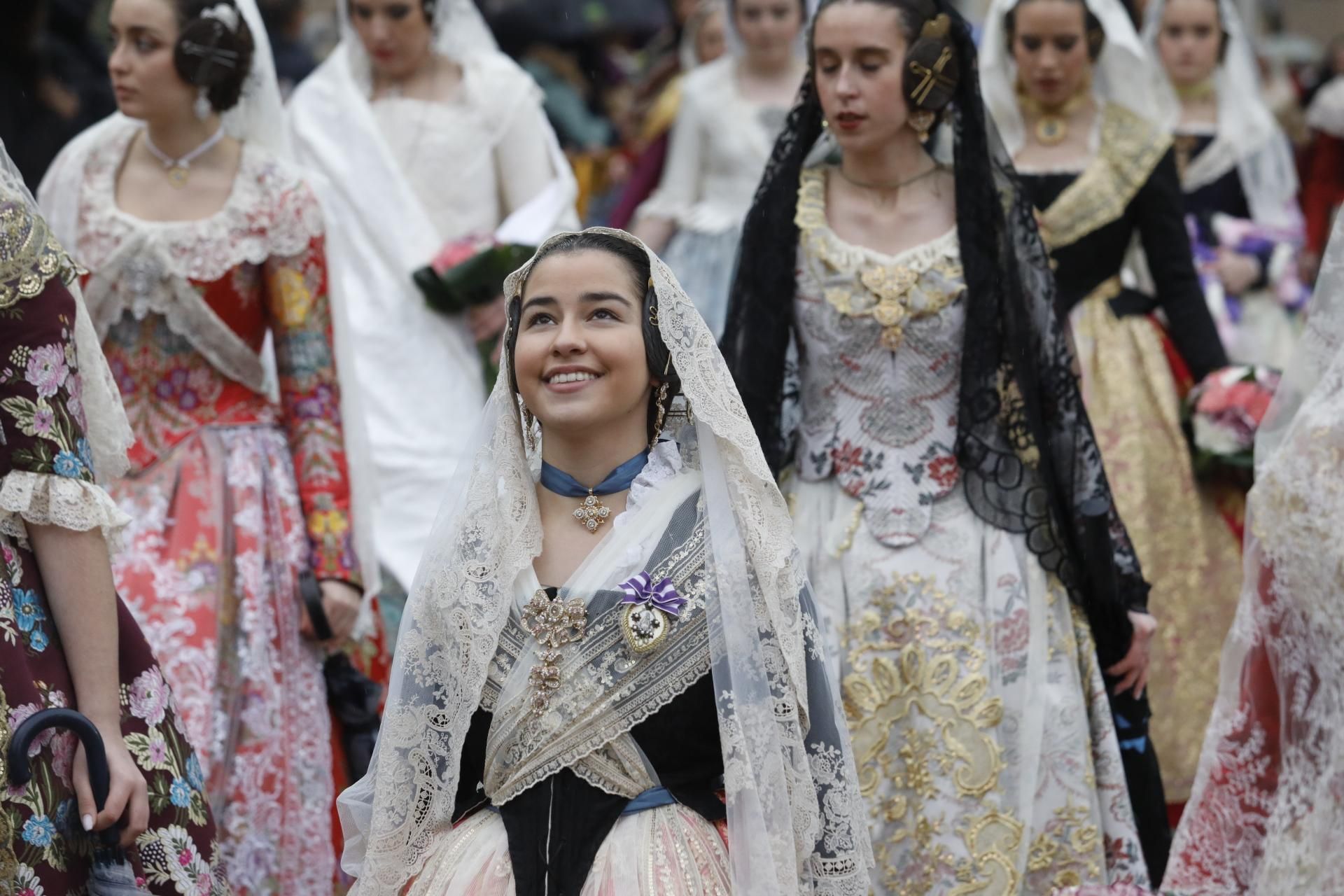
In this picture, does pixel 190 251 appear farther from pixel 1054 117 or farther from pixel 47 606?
pixel 1054 117

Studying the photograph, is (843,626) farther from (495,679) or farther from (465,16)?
(465,16)

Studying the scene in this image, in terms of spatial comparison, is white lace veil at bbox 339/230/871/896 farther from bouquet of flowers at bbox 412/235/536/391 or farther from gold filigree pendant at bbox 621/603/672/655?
bouquet of flowers at bbox 412/235/536/391

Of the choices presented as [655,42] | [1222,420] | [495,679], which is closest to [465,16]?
[1222,420]

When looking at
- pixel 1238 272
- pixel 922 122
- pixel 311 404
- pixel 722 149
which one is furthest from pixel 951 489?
pixel 1238 272

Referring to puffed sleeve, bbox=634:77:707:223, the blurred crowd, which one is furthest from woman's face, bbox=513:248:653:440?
the blurred crowd

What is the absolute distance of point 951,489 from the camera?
461cm

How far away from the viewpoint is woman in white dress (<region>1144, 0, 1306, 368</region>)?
7809 mm

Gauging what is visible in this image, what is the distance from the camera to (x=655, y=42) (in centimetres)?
1257

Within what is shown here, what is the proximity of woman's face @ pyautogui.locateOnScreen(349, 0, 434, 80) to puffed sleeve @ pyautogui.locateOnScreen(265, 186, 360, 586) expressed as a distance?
6.41ft

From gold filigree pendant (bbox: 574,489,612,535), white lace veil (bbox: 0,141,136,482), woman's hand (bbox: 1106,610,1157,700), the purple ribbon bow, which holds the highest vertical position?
white lace veil (bbox: 0,141,136,482)

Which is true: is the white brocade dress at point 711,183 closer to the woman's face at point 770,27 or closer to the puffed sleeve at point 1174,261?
the woman's face at point 770,27

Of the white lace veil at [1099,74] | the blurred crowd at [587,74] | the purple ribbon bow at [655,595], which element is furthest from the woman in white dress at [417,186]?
the purple ribbon bow at [655,595]

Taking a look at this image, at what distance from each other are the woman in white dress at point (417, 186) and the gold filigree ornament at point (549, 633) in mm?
3034

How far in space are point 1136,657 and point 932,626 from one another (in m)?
0.47
